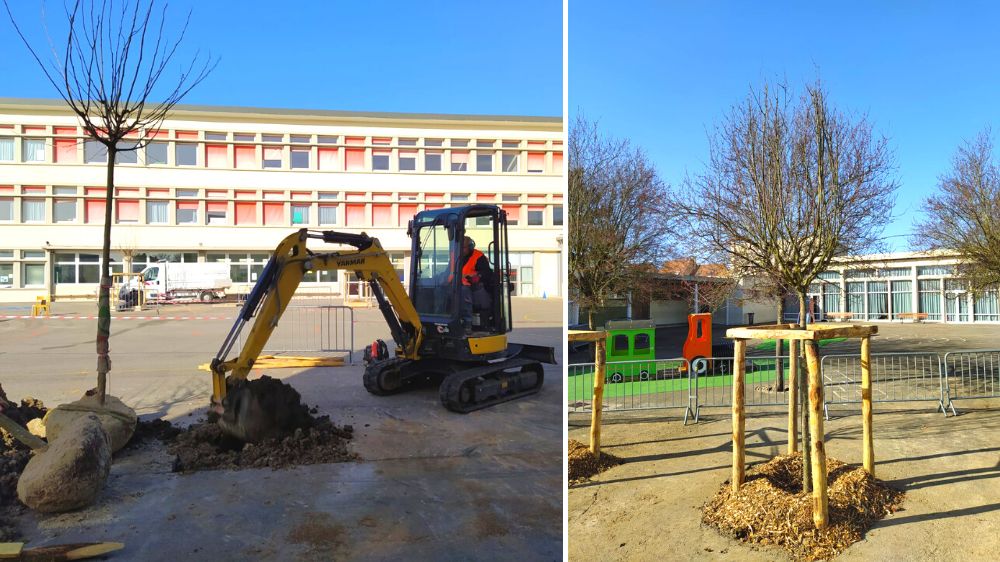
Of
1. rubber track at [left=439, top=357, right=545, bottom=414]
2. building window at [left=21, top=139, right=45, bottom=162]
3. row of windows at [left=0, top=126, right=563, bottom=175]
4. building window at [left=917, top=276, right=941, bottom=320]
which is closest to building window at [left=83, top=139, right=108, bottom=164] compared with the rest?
row of windows at [left=0, top=126, right=563, bottom=175]

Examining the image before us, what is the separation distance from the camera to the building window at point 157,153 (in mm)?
35688

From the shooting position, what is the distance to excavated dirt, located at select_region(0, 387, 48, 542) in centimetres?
418

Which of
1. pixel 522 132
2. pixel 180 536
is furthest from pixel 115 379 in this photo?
pixel 522 132

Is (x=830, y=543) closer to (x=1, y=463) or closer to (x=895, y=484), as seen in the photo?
(x=895, y=484)

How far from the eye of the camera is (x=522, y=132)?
137 feet

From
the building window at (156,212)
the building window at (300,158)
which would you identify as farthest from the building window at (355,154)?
the building window at (156,212)

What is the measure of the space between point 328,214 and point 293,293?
33053 millimetres

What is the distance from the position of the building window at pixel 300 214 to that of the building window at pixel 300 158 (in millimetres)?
2377

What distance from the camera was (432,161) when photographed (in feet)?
133

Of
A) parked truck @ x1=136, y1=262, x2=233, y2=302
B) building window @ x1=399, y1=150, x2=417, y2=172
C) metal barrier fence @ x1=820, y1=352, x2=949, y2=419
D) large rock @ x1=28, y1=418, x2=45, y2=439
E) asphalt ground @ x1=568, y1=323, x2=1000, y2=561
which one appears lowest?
asphalt ground @ x1=568, y1=323, x2=1000, y2=561

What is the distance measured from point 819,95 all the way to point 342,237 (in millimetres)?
5831

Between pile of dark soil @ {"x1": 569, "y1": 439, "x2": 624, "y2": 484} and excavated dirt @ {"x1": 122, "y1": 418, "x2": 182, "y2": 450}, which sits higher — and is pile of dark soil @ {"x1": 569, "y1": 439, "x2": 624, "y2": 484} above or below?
below

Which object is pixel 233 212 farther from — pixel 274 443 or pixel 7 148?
pixel 274 443

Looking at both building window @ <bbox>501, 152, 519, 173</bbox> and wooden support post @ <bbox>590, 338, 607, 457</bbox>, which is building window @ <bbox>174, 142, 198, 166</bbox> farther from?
wooden support post @ <bbox>590, 338, 607, 457</bbox>
